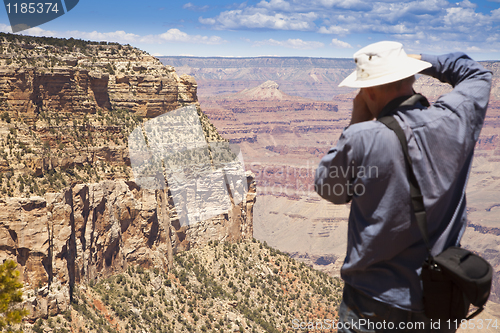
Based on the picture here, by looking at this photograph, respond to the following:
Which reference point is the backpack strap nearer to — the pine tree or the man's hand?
the man's hand

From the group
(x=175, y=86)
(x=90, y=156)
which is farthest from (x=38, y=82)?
(x=175, y=86)

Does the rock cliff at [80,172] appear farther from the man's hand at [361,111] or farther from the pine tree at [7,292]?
the man's hand at [361,111]

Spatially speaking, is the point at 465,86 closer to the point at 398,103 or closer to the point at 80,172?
the point at 398,103

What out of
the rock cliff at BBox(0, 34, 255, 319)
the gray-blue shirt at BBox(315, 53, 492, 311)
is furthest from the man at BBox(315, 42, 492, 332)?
the rock cliff at BBox(0, 34, 255, 319)

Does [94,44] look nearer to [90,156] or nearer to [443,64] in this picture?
[90,156]

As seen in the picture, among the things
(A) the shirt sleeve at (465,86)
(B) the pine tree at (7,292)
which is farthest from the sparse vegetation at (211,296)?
(A) the shirt sleeve at (465,86)

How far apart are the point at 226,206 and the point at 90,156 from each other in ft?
35.9

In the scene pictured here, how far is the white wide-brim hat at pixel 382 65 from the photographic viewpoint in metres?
3.10

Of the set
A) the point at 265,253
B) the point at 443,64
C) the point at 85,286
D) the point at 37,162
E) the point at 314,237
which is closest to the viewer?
the point at 443,64

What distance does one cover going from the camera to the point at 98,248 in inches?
965

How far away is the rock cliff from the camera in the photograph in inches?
744

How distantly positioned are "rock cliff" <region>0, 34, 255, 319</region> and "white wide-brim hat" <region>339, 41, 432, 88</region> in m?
18.4

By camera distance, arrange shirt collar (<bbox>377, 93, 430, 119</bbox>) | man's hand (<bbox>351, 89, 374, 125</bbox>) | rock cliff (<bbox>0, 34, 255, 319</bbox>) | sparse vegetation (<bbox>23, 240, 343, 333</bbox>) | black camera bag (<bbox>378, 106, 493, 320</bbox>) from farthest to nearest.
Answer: sparse vegetation (<bbox>23, 240, 343, 333</bbox>), rock cliff (<bbox>0, 34, 255, 319</bbox>), man's hand (<bbox>351, 89, 374, 125</bbox>), shirt collar (<bbox>377, 93, 430, 119</bbox>), black camera bag (<bbox>378, 106, 493, 320</bbox>)

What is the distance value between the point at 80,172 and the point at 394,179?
79.4 feet
